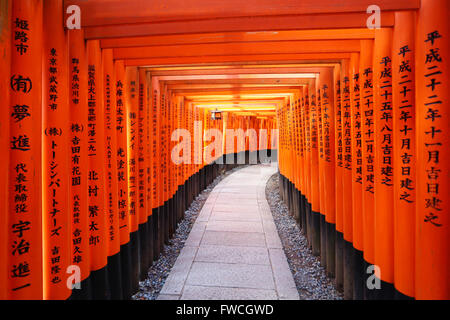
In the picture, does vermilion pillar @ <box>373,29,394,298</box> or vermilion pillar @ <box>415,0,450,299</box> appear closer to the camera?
vermilion pillar @ <box>415,0,450,299</box>

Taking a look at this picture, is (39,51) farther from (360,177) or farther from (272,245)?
(272,245)

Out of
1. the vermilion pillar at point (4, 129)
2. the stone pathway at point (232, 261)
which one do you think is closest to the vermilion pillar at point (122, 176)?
the stone pathway at point (232, 261)

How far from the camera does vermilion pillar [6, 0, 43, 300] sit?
2053 mm

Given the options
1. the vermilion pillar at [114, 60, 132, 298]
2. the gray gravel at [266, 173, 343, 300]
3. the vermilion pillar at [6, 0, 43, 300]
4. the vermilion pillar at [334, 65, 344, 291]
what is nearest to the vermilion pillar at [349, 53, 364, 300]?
the vermilion pillar at [334, 65, 344, 291]

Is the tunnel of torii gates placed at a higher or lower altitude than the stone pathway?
higher

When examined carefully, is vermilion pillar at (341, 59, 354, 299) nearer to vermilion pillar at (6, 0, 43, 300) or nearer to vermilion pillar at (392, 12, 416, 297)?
vermilion pillar at (392, 12, 416, 297)

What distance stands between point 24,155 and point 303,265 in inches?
207

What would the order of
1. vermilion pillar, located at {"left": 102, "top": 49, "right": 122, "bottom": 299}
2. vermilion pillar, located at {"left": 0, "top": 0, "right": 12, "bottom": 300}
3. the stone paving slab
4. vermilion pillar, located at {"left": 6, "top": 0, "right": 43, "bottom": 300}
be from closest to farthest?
vermilion pillar, located at {"left": 0, "top": 0, "right": 12, "bottom": 300} → vermilion pillar, located at {"left": 6, "top": 0, "right": 43, "bottom": 300} → vermilion pillar, located at {"left": 102, "top": 49, "right": 122, "bottom": 299} → the stone paving slab

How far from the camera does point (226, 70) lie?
532 centimetres

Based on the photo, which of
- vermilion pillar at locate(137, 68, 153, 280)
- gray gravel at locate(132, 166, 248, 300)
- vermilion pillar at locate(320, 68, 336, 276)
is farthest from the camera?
vermilion pillar at locate(137, 68, 153, 280)

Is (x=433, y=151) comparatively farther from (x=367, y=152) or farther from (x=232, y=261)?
(x=232, y=261)

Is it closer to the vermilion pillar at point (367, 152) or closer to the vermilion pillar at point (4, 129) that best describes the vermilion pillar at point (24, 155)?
the vermilion pillar at point (4, 129)

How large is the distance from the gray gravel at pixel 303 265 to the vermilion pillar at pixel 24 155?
154 inches

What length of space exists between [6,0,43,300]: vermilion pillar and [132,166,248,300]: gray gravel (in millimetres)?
2717
